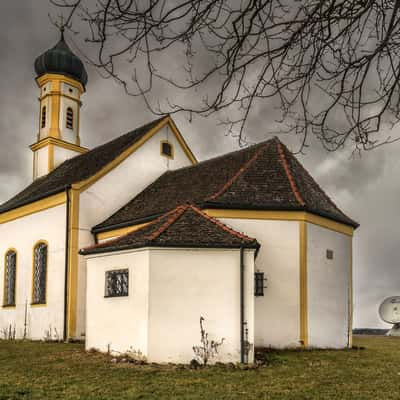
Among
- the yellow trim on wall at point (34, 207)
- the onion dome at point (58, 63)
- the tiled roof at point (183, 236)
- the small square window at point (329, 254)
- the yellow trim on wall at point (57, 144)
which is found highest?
the onion dome at point (58, 63)

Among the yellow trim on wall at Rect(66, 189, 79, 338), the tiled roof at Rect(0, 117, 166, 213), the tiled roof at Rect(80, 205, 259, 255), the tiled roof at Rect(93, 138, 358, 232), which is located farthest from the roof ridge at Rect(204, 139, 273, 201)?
the yellow trim on wall at Rect(66, 189, 79, 338)

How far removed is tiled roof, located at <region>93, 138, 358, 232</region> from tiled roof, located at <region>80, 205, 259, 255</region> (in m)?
2.17

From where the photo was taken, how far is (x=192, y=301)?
13.6 meters

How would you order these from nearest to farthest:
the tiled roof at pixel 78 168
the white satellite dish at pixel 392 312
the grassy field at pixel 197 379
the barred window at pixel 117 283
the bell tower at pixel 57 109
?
the grassy field at pixel 197 379 < the barred window at pixel 117 283 < the tiled roof at pixel 78 168 < the white satellite dish at pixel 392 312 < the bell tower at pixel 57 109

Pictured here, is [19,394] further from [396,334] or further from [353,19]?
[396,334]

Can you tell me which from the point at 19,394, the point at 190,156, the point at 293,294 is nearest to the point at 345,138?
the point at 19,394

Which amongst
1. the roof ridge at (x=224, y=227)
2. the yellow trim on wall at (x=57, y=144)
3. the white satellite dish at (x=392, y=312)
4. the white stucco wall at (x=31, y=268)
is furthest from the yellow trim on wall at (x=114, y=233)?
the white satellite dish at (x=392, y=312)

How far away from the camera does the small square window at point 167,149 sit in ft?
78.9

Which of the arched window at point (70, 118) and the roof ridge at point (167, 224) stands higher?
the arched window at point (70, 118)

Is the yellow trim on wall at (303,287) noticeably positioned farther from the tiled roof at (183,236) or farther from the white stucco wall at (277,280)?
the tiled roof at (183,236)

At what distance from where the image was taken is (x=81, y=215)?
2048cm

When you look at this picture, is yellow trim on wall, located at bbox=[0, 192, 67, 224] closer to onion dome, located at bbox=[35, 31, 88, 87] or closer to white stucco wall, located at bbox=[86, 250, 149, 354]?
white stucco wall, located at bbox=[86, 250, 149, 354]

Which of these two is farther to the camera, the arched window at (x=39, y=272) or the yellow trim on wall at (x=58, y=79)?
the yellow trim on wall at (x=58, y=79)

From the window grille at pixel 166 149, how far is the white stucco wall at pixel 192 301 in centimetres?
1073
